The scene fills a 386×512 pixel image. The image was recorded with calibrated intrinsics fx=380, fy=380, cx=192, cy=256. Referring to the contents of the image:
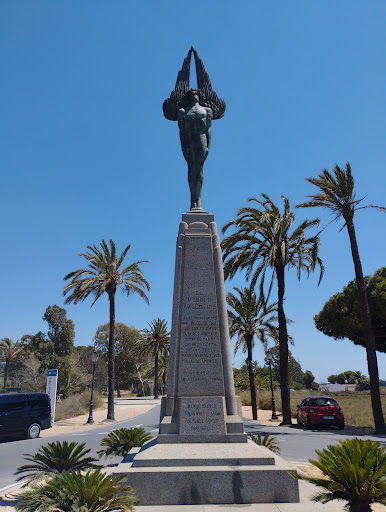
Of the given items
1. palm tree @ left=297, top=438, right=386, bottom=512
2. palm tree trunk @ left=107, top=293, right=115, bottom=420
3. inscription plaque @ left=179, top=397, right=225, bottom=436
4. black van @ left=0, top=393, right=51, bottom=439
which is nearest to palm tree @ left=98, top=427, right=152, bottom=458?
inscription plaque @ left=179, top=397, right=225, bottom=436

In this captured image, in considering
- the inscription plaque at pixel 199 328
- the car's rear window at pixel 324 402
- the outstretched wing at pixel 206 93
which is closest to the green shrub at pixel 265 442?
the inscription plaque at pixel 199 328

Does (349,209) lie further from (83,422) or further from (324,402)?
(83,422)

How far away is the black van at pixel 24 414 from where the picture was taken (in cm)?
1502

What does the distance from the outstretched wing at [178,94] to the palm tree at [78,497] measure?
7692 millimetres

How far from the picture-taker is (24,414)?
16.0 metres

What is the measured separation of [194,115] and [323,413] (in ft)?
46.4

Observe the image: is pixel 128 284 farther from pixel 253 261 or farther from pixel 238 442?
pixel 238 442

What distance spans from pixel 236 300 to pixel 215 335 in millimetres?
17323

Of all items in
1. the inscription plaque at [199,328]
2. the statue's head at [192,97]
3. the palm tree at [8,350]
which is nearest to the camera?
the inscription plaque at [199,328]

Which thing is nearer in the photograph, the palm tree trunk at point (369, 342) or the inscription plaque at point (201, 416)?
the inscription plaque at point (201, 416)

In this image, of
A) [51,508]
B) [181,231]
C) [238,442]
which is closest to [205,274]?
[181,231]

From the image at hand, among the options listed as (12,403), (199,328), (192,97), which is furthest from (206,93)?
(12,403)

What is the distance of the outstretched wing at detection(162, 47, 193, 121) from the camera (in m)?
9.12

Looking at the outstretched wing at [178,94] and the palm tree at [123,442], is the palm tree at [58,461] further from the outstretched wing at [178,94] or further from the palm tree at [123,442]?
the outstretched wing at [178,94]
